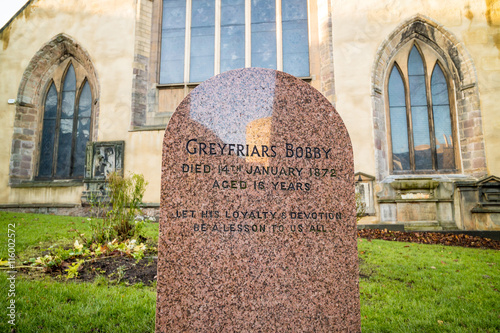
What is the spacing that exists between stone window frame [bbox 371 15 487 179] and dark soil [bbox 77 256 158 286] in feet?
24.9

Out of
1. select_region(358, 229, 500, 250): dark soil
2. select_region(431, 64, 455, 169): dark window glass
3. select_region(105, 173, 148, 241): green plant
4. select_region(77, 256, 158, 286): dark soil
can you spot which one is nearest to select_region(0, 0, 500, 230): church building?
select_region(431, 64, 455, 169): dark window glass

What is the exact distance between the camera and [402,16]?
10.2m

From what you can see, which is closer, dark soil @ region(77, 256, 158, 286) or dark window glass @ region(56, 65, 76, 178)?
dark soil @ region(77, 256, 158, 286)

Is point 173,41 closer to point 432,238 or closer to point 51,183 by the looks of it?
point 51,183

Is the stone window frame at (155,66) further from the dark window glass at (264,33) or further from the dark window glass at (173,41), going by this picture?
the dark window glass at (264,33)

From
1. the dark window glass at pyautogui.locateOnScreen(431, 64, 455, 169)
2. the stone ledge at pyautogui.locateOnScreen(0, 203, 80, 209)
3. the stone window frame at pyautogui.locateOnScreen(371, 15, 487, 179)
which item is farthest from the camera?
the stone ledge at pyautogui.locateOnScreen(0, 203, 80, 209)

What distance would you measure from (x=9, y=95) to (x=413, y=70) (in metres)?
14.6

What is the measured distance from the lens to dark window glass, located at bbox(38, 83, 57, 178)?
39.0 ft

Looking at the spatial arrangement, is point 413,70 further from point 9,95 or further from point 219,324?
point 9,95

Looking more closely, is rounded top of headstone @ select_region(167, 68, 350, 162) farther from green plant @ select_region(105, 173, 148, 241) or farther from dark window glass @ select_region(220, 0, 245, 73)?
dark window glass @ select_region(220, 0, 245, 73)

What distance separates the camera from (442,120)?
409 inches

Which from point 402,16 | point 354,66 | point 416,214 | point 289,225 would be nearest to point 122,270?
point 289,225

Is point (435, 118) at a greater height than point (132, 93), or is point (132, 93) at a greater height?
point (132, 93)

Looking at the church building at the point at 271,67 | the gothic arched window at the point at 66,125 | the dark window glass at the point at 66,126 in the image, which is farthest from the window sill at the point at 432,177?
the dark window glass at the point at 66,126
